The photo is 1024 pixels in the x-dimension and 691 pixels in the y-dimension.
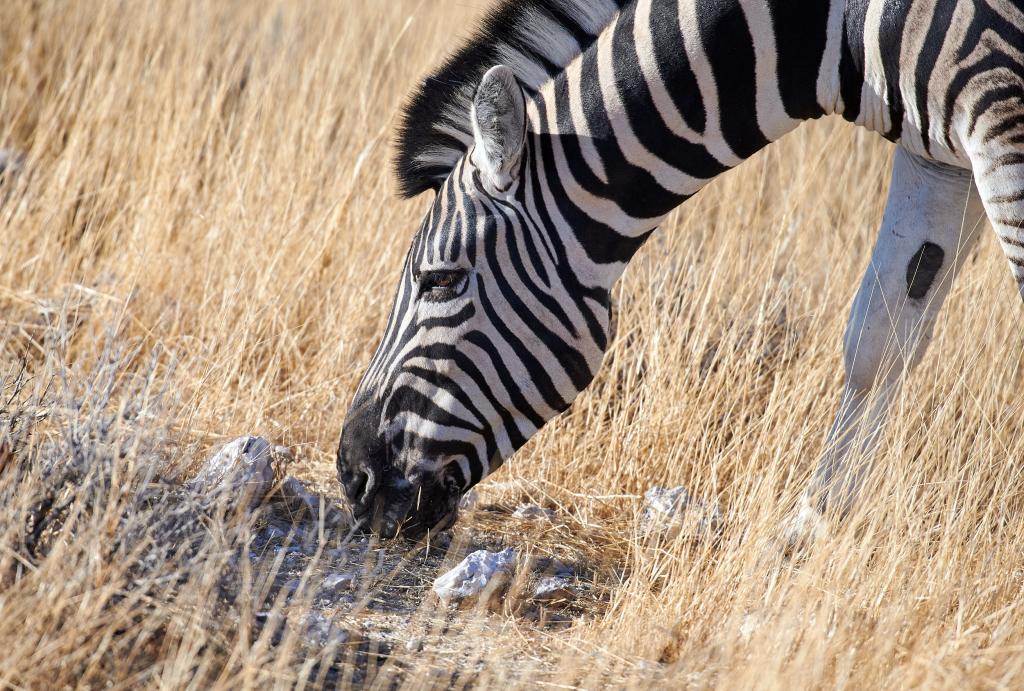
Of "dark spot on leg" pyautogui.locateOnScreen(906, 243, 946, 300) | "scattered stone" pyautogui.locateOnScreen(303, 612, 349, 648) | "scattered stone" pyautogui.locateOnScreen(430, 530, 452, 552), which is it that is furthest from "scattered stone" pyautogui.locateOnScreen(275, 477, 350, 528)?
"dark spot on leg" pyautogui.locateOnScreen(906, 243, 946, 300)

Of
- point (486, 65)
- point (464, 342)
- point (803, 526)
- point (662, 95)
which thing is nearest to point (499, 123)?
point (486, 65)

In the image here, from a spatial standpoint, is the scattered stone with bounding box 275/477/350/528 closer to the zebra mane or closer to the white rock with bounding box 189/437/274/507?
the white rock with bounding box 189/437/274/507

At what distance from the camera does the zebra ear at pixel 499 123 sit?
258cm

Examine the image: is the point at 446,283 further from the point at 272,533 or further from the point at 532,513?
the point at 532,513

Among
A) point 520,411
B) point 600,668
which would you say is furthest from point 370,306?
point 600,668

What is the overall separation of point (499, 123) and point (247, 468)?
1.35 metres

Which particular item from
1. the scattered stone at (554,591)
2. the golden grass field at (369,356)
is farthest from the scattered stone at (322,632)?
the scattered stone at (554,591)

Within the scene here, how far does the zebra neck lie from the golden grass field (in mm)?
1030

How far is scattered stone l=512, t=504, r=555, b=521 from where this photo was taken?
3.57 m

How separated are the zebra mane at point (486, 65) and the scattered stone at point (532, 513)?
1259mm

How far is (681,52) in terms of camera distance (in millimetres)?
2760

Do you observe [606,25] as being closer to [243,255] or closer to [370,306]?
[370,306]

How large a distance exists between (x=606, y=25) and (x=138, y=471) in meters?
1.79

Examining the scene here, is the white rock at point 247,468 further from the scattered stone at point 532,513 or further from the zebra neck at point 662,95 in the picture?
the zebra neck at point 662,95
